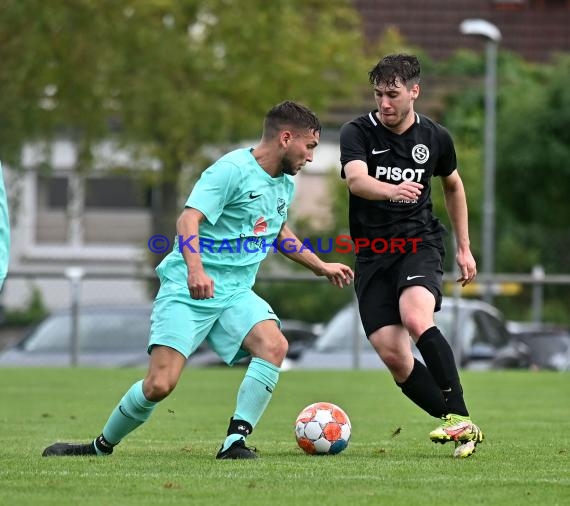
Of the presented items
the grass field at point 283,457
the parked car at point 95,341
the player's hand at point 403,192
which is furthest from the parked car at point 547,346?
the player's hand at point 403,192

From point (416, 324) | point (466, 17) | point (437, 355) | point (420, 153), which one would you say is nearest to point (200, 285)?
point (416, 324)

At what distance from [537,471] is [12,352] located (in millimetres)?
12790

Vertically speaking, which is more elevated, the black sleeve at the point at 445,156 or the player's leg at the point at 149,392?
the black sleeve at the point at 445,156

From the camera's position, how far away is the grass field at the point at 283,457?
20.7 feet

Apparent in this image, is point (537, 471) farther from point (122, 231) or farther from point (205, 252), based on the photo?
point (122, 231)

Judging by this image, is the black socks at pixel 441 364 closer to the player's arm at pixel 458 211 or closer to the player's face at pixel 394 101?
the player's arm at pixel 458 211

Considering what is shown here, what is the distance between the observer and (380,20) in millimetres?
39625

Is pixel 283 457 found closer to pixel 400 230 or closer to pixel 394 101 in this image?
pixel 400 230

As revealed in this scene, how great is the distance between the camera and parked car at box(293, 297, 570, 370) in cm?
1908

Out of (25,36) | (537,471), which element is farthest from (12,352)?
(537,471)

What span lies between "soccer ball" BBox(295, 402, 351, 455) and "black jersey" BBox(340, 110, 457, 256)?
935 millimetres

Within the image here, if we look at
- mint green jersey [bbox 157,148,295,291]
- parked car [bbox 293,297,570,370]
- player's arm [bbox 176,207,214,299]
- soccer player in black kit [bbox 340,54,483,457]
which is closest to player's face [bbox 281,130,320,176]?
mint green jersey [bbox 157,148,295,291]

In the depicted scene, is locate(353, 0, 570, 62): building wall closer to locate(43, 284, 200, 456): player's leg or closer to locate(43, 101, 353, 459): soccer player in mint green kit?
locate(43, 101, 353, 459): soccer player in mint green kit

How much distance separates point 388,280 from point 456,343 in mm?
10974
